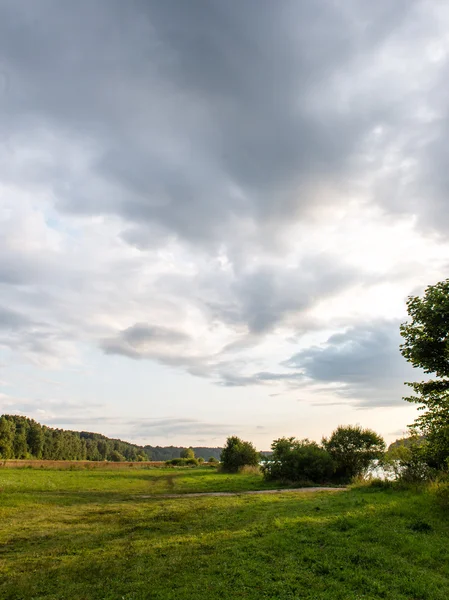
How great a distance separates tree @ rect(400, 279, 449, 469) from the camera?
1955 centimetres

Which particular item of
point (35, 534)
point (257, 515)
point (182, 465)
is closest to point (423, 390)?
point (257, 515)

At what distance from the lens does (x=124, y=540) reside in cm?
1578

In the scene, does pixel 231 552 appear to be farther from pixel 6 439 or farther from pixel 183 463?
pixel 6 439

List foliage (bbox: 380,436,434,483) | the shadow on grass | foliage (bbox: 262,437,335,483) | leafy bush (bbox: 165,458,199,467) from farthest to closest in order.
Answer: leafy bush (bbox: 165,458,199,467)
foliage (bbox: 262,437,335,483)
foliage (bbox: 380,436,434,483)
the shadow on grass

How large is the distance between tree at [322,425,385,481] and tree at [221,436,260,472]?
19712 mm

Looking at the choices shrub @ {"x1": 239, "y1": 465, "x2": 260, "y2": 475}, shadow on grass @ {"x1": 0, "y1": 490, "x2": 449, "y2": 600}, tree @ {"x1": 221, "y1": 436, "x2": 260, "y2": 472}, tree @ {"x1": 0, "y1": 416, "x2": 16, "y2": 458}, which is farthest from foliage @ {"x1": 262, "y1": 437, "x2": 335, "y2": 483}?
tree @ {"x1": 0, "y1": 416, "x2": 16, "y2": 458}

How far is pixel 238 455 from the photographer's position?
63812mm

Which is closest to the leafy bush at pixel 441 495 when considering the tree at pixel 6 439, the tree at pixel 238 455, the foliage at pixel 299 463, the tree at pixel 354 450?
the foliage at pixel 299 463

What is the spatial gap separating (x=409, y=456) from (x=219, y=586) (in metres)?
24.1

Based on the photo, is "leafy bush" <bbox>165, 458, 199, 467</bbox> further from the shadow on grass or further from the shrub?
the shadow on grass

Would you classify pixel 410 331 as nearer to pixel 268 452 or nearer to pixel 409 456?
pixel 409 456

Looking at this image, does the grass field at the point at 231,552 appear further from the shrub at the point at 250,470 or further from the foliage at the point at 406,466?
the shrub at the point at 250,470

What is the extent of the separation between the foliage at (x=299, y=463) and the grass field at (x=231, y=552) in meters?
20.4

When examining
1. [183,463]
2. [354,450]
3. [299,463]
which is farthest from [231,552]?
[183,463]
